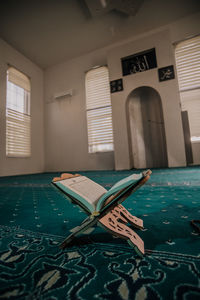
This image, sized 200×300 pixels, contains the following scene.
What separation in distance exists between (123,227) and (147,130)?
18.0 feet

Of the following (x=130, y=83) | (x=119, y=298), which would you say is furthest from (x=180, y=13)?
(x=119, y=298)

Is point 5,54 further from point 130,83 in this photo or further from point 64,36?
point 130,83

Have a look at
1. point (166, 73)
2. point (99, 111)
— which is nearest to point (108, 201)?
point (166, 73)

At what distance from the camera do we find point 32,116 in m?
6.35

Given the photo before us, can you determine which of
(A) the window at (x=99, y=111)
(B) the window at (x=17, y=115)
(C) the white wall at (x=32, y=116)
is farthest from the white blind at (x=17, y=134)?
(A) the window at (x=99, y=111)

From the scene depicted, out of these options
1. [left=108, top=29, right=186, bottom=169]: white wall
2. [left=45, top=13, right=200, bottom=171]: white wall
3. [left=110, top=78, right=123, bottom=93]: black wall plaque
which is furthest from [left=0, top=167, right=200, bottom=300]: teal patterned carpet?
[left=110, top=78, right=123, bottom=93]: black wall plaque

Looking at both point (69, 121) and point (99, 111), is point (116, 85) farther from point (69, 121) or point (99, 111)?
point (69, 121)

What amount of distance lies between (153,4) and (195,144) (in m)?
4.04

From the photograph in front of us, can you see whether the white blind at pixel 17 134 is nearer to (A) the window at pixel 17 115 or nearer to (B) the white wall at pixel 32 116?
(A) the window at pixel 17 115

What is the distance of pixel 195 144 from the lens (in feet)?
15.9

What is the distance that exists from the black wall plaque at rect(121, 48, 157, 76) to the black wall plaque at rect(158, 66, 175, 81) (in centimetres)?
27

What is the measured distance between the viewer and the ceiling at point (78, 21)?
173 inches

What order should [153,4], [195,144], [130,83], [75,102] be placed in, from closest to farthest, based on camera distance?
[153,4]
[195,144]
[130,83]
[75,102]

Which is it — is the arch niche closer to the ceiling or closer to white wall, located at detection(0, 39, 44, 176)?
the ceiling
